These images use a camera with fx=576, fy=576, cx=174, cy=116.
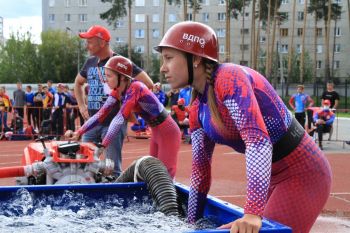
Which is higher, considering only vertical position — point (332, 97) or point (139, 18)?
point (139, 18)

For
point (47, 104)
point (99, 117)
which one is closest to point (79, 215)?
point (99, 117)

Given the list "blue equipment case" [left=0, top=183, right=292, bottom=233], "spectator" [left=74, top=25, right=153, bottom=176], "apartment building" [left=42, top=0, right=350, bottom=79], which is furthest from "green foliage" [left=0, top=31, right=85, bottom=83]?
"blue equipment case" [left=0, top=183, right=292, bottom=233]

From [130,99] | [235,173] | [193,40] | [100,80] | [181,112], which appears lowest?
[235,173]

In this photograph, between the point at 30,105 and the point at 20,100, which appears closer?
the point at 30,105

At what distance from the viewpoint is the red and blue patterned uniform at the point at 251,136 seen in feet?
8.75

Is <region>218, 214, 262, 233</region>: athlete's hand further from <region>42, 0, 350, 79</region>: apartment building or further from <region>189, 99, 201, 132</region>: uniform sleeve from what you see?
<region>42, 0, 350, 79</region>: apartment building

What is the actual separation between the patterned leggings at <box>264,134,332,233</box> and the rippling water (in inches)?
24.2

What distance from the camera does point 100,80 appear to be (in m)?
6.93

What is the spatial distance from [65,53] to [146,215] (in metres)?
79.3

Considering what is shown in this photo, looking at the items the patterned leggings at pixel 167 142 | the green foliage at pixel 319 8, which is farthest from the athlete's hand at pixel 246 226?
the green foliage at pixel 319 8

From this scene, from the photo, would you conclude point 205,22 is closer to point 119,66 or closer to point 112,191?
point 119,66

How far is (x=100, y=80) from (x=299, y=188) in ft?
13.8

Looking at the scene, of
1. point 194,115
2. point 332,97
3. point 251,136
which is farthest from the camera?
point 332,97

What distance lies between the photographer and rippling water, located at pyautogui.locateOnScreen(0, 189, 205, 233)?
11.5 feet
